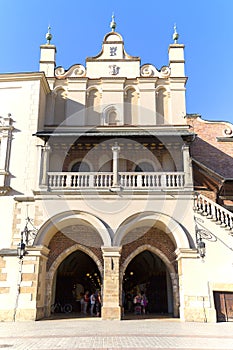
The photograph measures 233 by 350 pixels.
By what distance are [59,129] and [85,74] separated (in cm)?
454

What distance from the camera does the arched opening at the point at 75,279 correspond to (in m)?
19.9

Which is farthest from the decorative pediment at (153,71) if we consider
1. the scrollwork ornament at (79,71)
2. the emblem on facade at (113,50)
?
the scrollwork ornament at (79,71)

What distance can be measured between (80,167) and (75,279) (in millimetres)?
7701

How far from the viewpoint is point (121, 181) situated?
16375 millimetres

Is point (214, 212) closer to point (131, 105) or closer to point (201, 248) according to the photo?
point (201, 248)

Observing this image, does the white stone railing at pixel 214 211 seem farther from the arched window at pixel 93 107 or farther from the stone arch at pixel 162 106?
the arched window at pixel 93 107

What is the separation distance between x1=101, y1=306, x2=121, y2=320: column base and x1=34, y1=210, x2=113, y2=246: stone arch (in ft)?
8.64

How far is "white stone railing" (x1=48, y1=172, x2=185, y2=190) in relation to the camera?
1622cm

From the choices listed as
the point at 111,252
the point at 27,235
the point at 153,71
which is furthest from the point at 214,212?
the point at 153,71

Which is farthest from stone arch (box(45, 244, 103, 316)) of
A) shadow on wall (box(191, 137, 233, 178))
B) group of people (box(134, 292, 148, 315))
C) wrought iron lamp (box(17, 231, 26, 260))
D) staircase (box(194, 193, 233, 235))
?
shadow on wall (box(191, 137, 233, 178))

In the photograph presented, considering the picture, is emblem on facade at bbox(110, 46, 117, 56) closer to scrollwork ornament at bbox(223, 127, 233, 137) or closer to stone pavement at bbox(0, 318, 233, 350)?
scrollwork ornament at bbox(223, 127, 233, 137)

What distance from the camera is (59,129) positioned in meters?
20.6

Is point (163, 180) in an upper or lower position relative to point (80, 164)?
lower

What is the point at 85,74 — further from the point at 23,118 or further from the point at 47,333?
the point at 47,333
